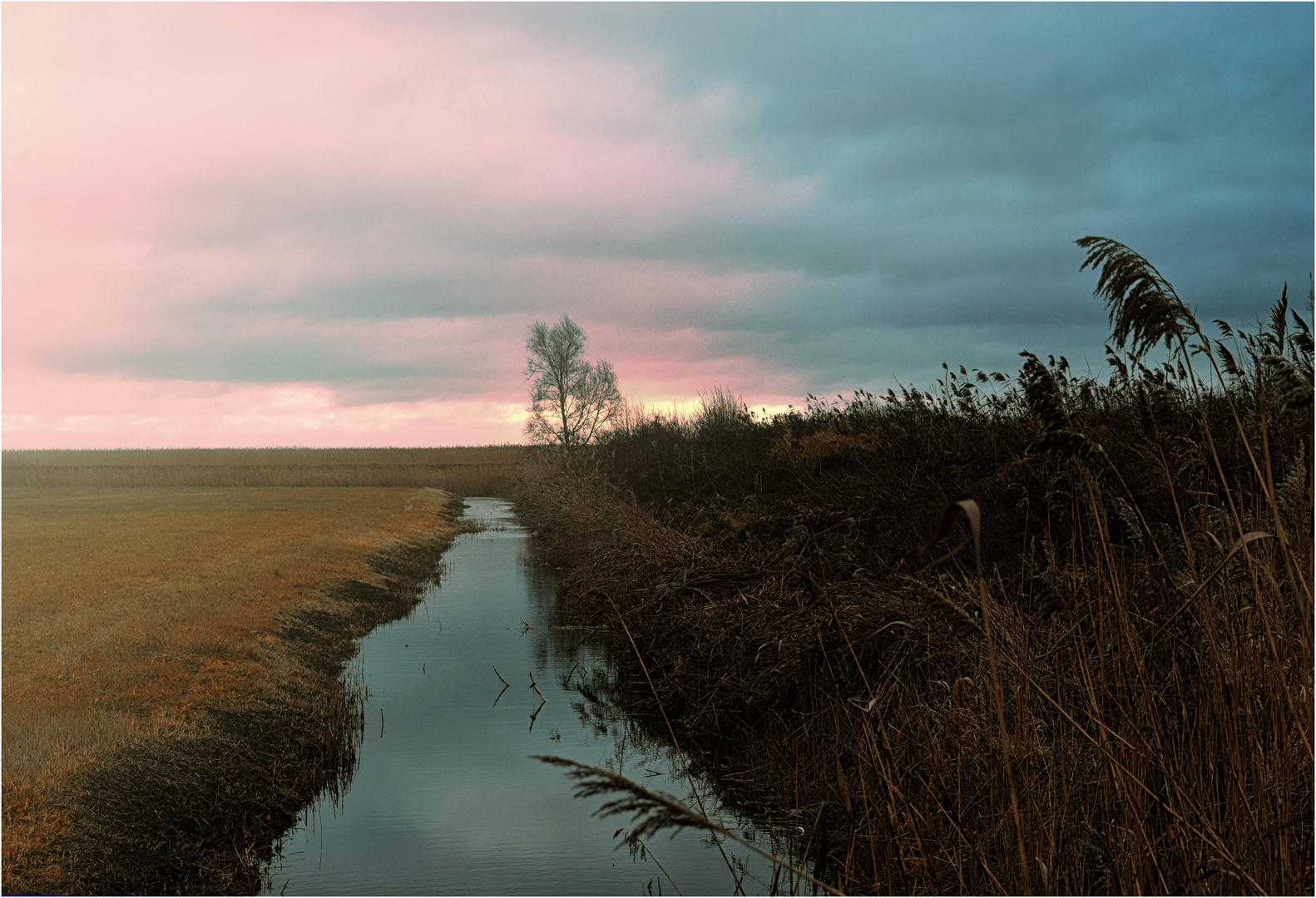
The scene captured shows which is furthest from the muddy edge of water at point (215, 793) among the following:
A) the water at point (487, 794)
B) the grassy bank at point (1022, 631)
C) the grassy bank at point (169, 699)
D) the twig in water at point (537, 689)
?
the grassy bank at point (1022, 631)

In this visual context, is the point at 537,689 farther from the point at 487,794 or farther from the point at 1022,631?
the point at 1022,631

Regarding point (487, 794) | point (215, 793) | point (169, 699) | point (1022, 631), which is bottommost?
point (487, 794)

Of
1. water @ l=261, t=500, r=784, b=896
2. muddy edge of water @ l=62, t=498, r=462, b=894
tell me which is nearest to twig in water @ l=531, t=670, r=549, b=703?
water @ l=261, t=500, r=784, b=896

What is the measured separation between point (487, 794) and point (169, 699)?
3421mm

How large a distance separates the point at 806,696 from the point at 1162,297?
19.7 ft

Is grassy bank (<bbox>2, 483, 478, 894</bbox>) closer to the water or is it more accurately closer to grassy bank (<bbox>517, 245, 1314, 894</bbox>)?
the water

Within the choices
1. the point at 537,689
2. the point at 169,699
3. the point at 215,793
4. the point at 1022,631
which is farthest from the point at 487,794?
the point at 1022,631

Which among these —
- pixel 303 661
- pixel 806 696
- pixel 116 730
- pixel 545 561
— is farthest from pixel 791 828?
pixel 545 561

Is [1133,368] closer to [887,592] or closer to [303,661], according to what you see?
[887,592]

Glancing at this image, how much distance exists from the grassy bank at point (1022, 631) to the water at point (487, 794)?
0.72 meters

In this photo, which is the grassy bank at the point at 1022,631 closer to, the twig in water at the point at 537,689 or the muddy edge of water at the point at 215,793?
the twig in water at the point at 537,689

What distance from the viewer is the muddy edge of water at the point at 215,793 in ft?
19.6

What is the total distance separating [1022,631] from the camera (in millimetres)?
4852

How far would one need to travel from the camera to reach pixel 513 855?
6707 mm
